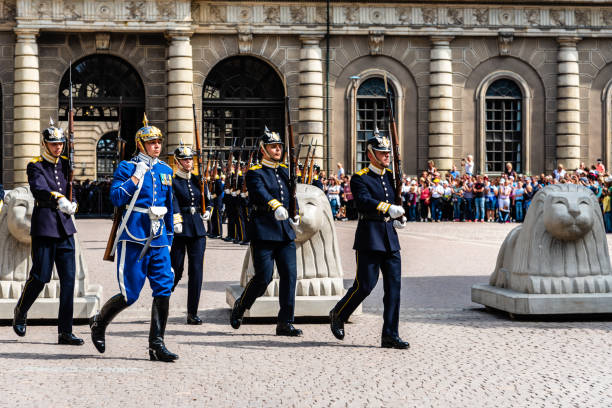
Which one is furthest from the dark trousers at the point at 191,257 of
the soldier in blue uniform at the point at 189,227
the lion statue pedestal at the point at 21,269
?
the lion statue pedestal at the point at 21,269

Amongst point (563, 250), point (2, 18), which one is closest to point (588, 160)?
point (2, 18)

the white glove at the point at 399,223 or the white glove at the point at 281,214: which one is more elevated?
the white glove at the point at 281,214

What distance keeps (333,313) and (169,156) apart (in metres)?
22.3

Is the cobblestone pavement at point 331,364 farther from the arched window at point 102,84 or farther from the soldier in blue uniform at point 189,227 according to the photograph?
the arched window at point 102,84

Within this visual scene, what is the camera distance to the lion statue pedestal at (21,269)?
9.66m

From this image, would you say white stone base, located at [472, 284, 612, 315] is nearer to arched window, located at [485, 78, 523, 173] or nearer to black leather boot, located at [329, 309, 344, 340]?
black leather boot, located at [329, 309, 344, 340]

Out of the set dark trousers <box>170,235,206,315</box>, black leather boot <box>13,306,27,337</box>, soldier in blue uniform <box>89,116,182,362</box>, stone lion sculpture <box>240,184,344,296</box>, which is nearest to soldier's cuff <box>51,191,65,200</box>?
soldier in blue uniform <box>89,116,182,362</box>

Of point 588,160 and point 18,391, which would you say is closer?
point 18,391

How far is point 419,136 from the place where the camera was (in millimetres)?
32688

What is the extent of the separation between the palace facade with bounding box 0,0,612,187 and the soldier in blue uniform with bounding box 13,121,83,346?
22319 mm

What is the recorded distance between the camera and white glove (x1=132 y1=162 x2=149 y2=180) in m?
8.05

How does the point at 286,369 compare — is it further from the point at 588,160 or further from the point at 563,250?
the point at 588,160

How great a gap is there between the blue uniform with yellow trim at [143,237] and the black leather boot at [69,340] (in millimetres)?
964

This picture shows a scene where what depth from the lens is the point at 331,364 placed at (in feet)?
25.7
